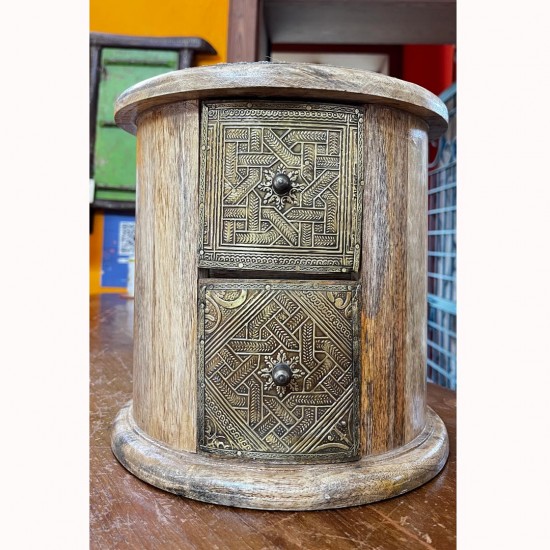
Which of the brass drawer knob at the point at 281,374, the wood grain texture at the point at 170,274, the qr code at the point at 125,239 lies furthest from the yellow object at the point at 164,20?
the brass drawer knob at the point at 281,374

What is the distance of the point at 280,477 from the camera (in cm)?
80

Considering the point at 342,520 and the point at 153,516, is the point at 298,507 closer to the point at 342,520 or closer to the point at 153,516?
the point at 342,520

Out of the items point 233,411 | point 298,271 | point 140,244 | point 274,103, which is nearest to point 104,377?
point 140,244

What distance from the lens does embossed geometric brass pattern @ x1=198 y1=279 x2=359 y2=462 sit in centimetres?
84

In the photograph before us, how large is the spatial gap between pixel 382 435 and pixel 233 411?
0.25 metres

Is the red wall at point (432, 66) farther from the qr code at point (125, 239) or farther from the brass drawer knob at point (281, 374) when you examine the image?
the brass drawer knob at point (281, 374)

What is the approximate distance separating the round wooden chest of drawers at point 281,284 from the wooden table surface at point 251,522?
3cm

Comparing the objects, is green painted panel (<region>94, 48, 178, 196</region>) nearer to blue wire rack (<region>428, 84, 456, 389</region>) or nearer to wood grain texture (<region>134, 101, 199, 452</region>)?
blue wire rack (<region>428, 84, 456, 389</region>)

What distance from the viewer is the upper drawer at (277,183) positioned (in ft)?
2.74

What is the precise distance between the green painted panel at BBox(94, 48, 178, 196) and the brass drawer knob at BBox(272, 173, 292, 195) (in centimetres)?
222

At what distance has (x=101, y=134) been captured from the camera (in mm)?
2910

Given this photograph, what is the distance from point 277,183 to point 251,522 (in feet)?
1.61

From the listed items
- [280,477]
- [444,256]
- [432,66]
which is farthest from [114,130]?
[280,477]

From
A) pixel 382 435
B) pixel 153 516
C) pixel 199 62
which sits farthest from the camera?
pixel 199 62
